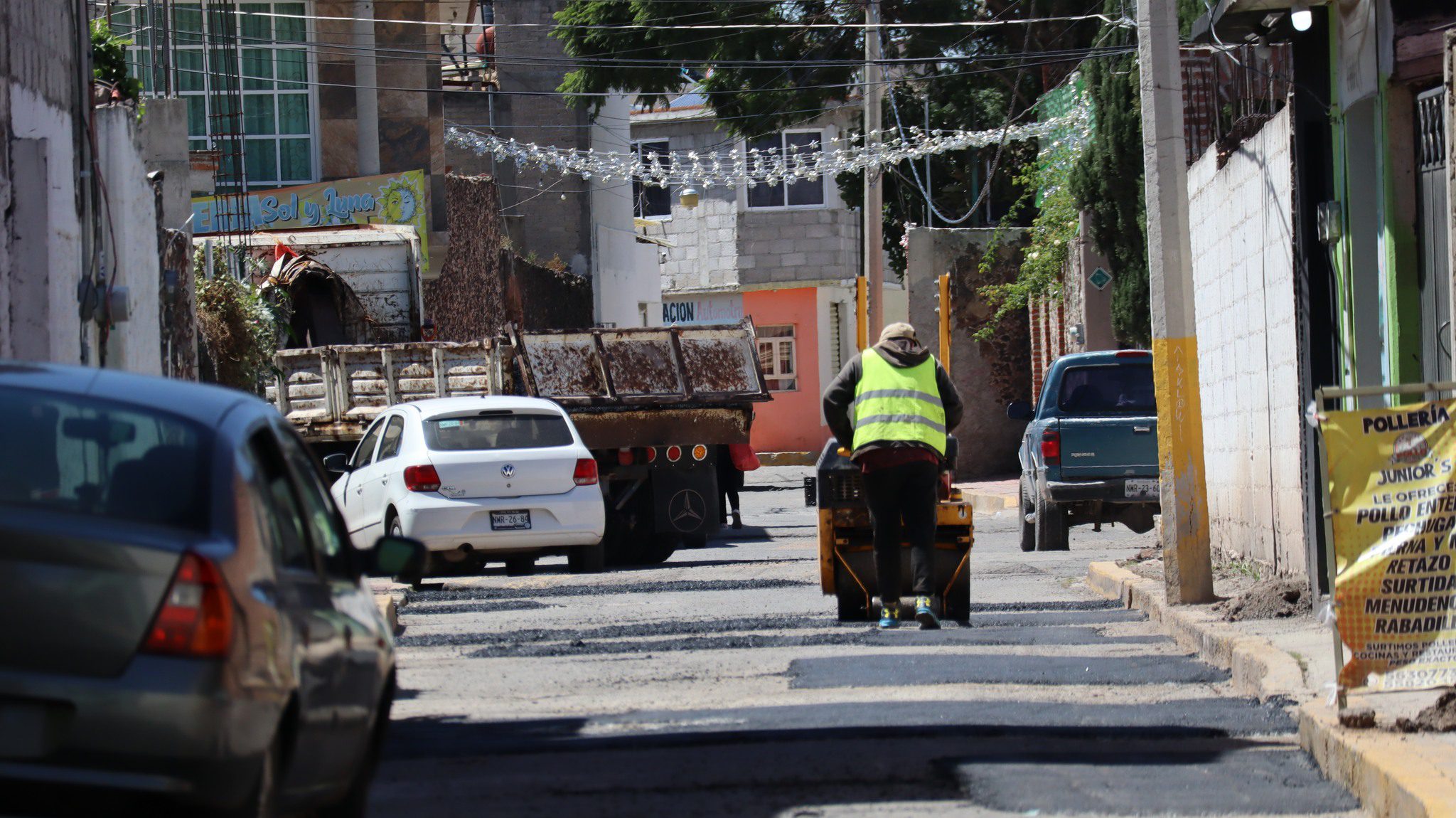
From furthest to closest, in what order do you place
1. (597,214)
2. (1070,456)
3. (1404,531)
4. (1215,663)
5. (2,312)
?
1. (597,214)
2. (1070,456)
3. (2,312)
4. (1215,663)
5. (1404,531)

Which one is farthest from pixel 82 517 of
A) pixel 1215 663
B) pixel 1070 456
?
pixel 1070 456

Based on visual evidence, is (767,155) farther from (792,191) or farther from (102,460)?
(102,460)

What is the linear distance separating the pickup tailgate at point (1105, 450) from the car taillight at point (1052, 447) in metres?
0.05

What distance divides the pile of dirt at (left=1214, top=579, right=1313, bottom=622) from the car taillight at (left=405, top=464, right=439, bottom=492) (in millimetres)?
6271

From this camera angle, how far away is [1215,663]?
30.5 feet

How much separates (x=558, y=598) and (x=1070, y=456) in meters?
5.84

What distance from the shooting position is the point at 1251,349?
1232 centimetres

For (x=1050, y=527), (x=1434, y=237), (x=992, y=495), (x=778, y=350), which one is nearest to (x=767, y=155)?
(x=778, y=350)

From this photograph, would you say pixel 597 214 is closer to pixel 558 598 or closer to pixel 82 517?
pixel 558 598

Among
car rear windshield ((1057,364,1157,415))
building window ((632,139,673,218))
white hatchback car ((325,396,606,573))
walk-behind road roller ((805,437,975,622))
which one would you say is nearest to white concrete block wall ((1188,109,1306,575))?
walk-behind road roller ((805,437,975,622))

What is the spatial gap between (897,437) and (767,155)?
3198cm

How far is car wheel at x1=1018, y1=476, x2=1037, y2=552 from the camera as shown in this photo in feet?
59.7

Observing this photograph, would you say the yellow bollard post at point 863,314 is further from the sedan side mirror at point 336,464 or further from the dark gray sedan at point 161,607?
the dark gray sedan at point 161,607

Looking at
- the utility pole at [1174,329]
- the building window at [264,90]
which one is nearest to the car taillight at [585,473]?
the utility pole at [1174,329]
